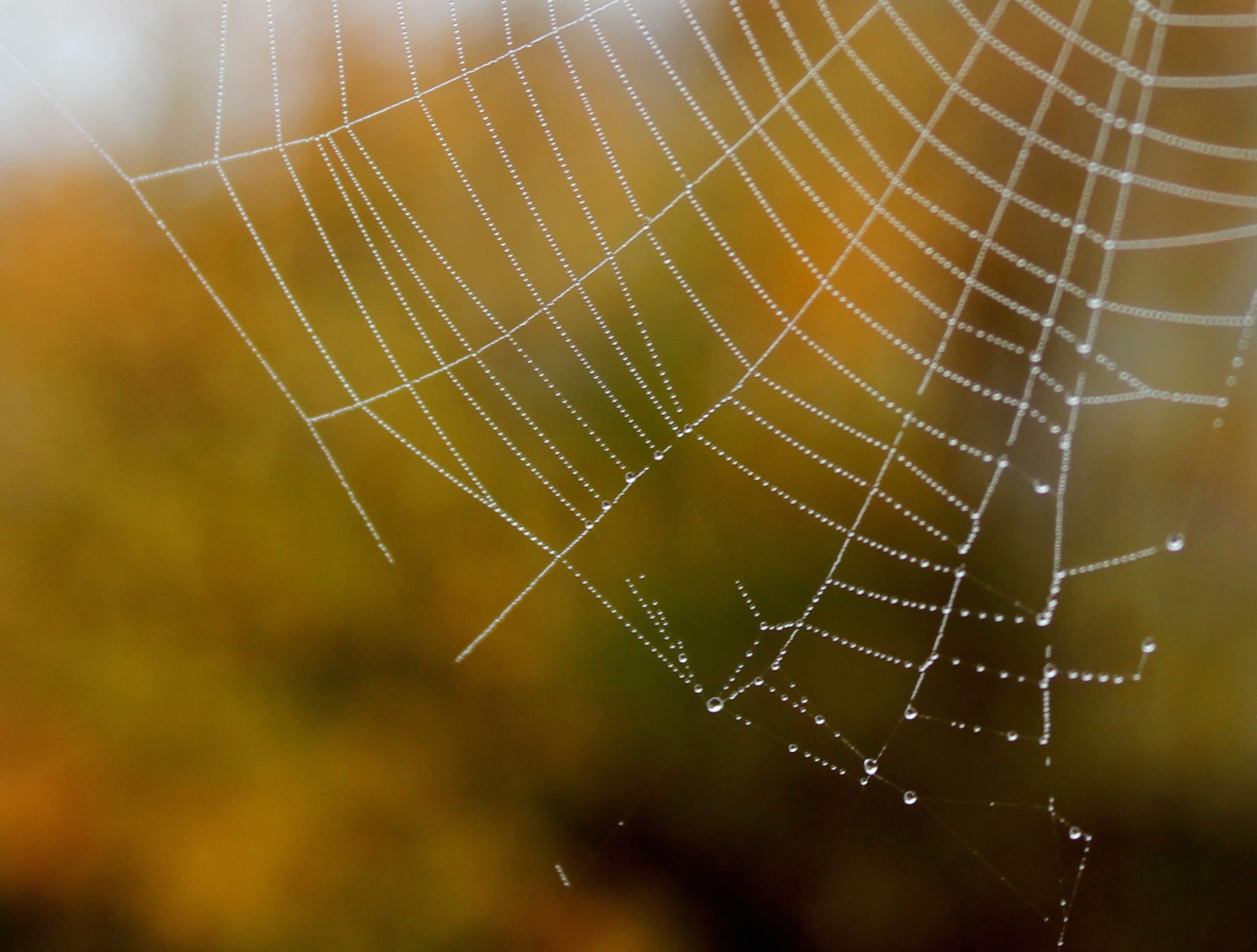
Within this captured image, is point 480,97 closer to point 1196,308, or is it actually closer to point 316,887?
point 1196,308

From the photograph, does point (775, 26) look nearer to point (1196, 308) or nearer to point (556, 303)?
point (556, 303)

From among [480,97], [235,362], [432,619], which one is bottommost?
[432,619]

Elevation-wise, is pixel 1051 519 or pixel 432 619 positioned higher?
pixel 1051 519

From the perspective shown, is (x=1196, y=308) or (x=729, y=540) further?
(x=729, y=540)

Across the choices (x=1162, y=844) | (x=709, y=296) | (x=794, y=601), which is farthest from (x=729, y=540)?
(x=1162, y=844)

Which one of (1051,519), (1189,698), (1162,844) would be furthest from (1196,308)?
(1162,844)

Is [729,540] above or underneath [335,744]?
above
